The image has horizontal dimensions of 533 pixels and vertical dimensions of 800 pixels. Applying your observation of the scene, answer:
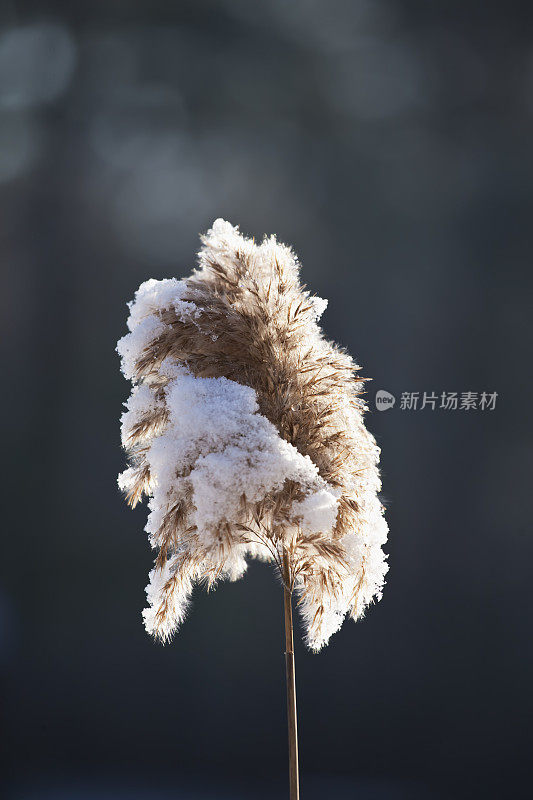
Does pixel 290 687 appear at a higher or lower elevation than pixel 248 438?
lower

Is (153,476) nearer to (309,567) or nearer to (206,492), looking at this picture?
(206,492)

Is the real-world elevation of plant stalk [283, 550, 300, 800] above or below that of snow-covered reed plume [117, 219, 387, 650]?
below

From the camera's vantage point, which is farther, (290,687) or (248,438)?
(290,687)

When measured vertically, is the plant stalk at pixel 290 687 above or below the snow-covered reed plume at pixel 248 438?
below

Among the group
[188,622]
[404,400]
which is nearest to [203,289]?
[404,400]

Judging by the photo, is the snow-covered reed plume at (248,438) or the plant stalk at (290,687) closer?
the snow-covered reed plume at (248,438)

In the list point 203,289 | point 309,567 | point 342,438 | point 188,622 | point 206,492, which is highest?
point 203,289

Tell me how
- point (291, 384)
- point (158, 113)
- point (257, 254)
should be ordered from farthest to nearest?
1. point (158, 113)
2. point (257, 254)
3. point (291, 384)

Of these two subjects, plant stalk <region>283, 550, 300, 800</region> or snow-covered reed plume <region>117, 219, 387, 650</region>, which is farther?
plant stalk <region>283, 550, 300, 800</region>
